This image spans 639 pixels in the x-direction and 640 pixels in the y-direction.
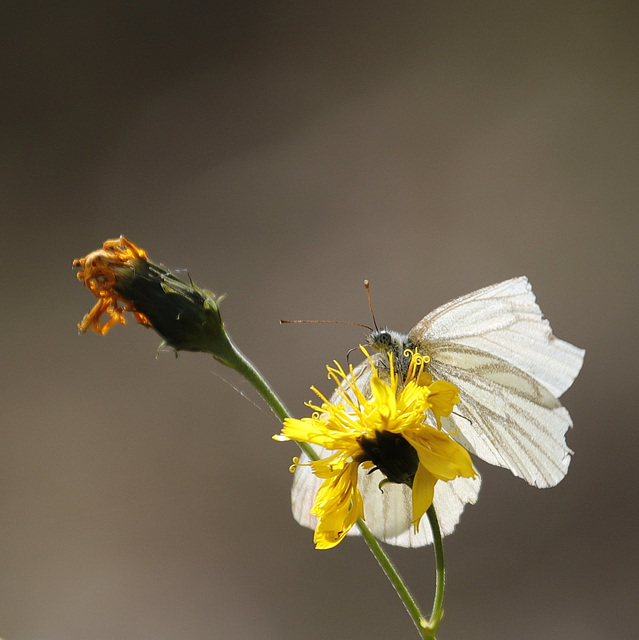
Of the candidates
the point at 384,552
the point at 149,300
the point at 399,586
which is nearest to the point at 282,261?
the point at 149,300

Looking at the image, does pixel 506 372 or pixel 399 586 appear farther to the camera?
pixel 506 372

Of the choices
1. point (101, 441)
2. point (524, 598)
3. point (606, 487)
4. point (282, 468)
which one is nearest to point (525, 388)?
point (524, 598)

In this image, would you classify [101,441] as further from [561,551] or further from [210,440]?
[561,551]

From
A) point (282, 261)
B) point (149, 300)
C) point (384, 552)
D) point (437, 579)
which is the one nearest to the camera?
point (437, 579)

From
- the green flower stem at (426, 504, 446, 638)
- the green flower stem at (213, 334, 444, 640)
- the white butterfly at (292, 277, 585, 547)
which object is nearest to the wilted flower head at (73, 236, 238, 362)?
the green flower stem at (213, 334, 444, 640)

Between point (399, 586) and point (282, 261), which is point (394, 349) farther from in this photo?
point (282, 261)

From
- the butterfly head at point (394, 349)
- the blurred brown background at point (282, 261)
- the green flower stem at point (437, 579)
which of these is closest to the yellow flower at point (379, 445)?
the green flower stem at point (437, 579)

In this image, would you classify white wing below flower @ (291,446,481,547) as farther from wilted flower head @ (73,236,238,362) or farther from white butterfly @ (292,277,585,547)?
wilted flower head @ (73,236,238,362)

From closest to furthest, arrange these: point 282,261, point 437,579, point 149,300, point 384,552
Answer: point 437,579 → point 384,552 → point 149,300 → point 282,261
